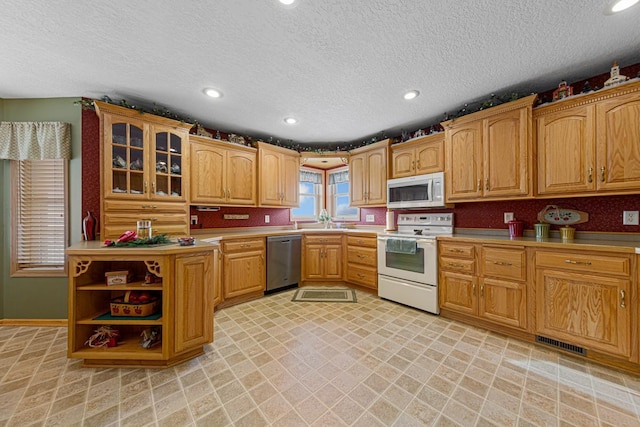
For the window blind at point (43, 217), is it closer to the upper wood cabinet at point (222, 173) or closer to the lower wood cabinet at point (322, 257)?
the upper wood cabinet at point (222, 173)

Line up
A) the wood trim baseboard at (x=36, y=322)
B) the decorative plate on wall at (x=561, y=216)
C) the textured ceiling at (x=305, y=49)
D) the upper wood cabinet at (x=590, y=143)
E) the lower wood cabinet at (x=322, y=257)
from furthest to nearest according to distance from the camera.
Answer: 1. the lower wood cabinet at (x=322, y=257)
2. the wood trim baseboard at (x=36, y=322)
3. the decorative plate on wall at (x=561, y=216)
4. the upper wood cabinet at (x=590, y=143)
5. the textured ceiling at (x=305, y=49)

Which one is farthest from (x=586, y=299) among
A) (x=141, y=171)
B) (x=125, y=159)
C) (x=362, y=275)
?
(x=125, y=159)

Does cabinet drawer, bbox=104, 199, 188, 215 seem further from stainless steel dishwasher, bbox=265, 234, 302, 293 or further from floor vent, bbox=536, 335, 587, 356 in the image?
floor vent, bbox=536, 335, 587, 356

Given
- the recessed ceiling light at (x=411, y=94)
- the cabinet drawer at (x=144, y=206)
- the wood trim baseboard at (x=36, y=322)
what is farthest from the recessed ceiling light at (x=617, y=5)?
the wood trim baseboard at (x=36, y=322)

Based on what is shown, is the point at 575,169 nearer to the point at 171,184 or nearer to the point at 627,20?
the point at 627,20

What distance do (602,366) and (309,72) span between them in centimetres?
332

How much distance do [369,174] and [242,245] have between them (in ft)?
7.20

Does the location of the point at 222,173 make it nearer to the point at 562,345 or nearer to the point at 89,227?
the point at 89,227

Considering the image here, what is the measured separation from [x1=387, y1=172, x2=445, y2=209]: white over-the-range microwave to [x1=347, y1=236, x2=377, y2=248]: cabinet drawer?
0.56 meters

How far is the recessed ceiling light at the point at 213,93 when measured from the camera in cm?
247

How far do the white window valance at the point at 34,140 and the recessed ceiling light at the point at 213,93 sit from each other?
162cm

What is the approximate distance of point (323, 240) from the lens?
3.89 meters

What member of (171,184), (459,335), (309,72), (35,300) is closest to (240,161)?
(171,184)

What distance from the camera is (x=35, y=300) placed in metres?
2.60
